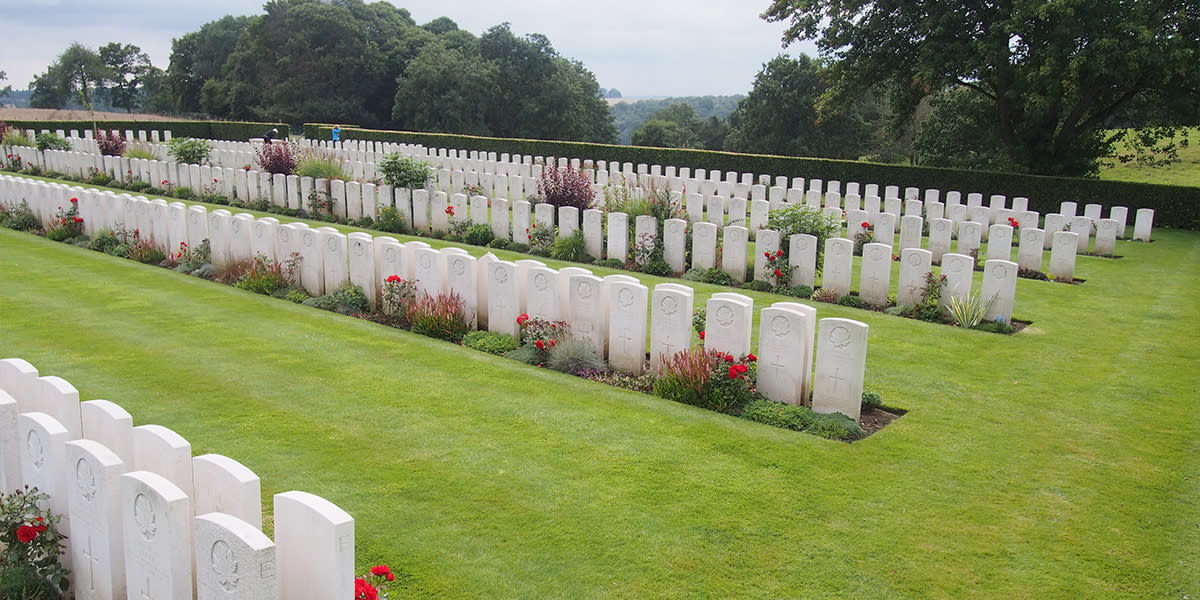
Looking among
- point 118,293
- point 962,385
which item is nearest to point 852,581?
point 962,385

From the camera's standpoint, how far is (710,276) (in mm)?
11953

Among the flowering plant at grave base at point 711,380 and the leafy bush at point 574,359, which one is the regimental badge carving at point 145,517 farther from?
the leafy bush at point 574,359

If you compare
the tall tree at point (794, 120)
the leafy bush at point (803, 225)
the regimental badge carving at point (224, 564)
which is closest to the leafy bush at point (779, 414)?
the regimental badge carving at point (224, 564)

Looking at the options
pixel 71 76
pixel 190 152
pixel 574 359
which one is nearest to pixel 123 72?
pixel 71 76

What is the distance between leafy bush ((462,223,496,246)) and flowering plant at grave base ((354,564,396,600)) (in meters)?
10.6

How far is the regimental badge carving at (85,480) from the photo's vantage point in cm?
362

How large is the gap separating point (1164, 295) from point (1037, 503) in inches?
321

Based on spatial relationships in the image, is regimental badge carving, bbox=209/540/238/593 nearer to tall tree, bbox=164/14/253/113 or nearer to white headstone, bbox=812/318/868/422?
white headstone, bbox=812/318/868/422

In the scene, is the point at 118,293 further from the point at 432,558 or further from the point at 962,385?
the point at 962,385

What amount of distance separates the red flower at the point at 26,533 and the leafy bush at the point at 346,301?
5.75 m

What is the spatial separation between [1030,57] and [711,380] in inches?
669

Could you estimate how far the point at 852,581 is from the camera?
4367mm

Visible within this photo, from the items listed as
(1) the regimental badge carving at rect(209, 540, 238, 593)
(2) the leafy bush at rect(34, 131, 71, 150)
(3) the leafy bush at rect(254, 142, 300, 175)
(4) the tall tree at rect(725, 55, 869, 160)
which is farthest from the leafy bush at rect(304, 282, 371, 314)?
(4) the tall tree at rect(725, 55, 869, 160)

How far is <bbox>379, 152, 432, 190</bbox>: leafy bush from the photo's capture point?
16.2 metres
